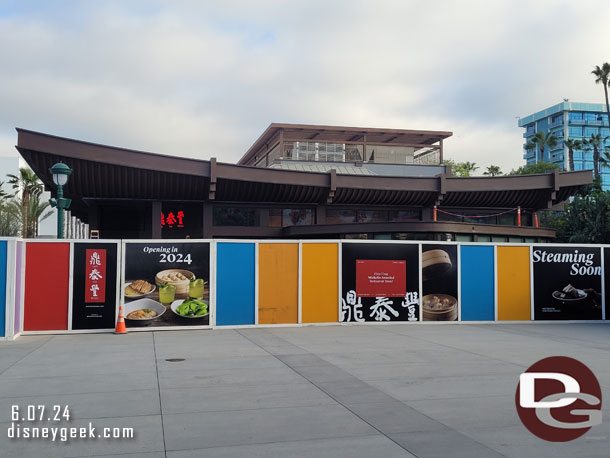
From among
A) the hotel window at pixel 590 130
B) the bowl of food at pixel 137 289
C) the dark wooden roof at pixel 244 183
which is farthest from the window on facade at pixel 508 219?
the hotel window at pixel 590 130

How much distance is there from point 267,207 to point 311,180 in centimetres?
309

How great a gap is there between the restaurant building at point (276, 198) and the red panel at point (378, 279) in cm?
1125

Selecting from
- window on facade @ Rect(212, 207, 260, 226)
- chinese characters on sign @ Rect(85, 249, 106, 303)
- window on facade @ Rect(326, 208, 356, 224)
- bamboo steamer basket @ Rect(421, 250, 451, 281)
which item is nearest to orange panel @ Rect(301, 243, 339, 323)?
bamboo steamer basket @ Rect(421, 250, 451, 281)

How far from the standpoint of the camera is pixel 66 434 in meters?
6.39

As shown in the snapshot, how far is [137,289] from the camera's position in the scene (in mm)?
16109

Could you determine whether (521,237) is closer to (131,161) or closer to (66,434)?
(131,161)

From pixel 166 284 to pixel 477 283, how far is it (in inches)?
382

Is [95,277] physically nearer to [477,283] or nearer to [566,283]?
[477,283]

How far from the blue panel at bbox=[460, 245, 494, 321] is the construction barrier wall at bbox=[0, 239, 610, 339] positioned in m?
0.03

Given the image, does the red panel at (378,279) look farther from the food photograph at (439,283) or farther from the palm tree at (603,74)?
the palm tree at (603,74)

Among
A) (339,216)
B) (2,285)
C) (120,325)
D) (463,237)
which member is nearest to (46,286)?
(2,285)

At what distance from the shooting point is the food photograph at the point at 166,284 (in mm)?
16109

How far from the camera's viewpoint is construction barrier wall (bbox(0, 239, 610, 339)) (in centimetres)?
1556

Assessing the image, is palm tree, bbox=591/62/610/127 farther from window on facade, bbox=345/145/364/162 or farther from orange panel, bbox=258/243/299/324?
orange panel, bbox=258/243/299/324
